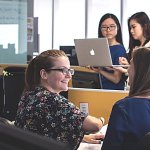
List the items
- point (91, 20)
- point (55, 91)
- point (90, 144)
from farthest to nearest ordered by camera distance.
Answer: point (91, 20), point (90, 144), point (55, 91)

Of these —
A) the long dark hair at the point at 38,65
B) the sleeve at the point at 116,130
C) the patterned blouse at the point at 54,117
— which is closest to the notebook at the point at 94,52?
the long dark hair at the point at 38,65

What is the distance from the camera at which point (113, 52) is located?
9.48 feet

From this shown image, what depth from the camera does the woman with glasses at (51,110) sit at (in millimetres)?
1322

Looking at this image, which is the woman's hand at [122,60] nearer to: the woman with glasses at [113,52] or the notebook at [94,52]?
the woman with glasses at [113,52]

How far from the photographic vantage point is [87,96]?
2059 mm

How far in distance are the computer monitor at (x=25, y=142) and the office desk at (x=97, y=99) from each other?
1.79 meters

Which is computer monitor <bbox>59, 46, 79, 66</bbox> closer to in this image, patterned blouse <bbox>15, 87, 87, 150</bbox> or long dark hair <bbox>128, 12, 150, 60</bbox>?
long dark hair <bbox>128, 12, 150, 60</bbox>

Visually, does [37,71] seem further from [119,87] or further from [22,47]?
[22,47]

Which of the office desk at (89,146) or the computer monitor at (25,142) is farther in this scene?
the office desk at (89,146)

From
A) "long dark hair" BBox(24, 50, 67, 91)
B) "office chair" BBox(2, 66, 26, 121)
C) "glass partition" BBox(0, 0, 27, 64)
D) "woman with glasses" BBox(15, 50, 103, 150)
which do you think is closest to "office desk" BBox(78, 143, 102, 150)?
"woman with glasses" BBox(15, 50, 103, 150)

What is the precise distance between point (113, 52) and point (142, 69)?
66.8 inches

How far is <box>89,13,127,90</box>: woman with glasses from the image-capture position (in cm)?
280

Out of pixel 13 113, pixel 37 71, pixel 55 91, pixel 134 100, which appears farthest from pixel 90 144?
pixel 13 113

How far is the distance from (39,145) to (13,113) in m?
2.47
